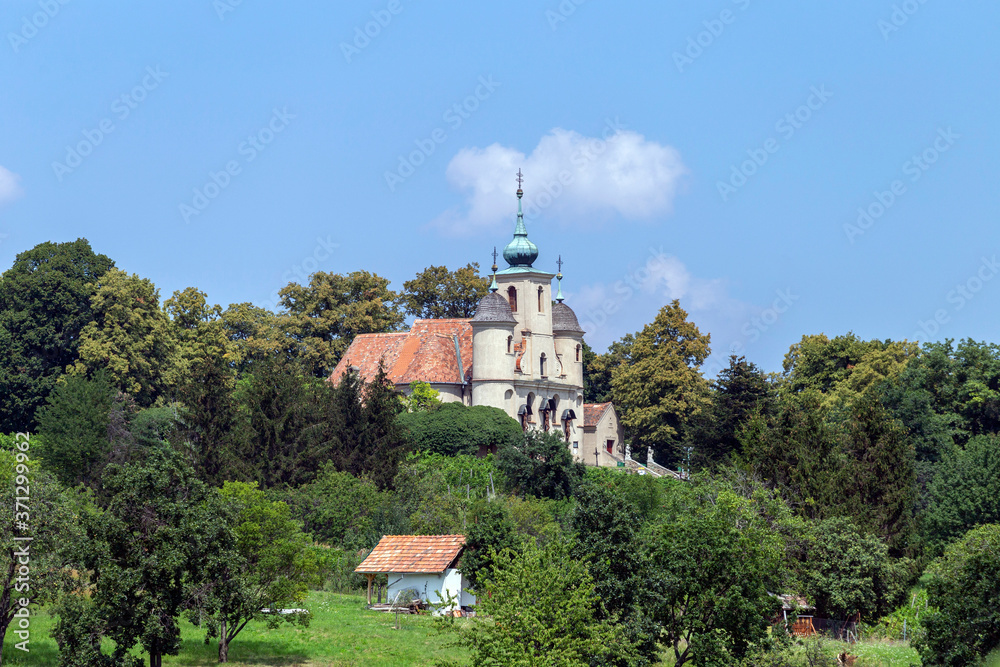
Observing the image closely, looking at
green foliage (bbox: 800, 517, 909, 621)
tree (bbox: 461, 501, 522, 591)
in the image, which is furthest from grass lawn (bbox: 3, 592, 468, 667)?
green foliage (bbox: 800, 517, 909, 621)

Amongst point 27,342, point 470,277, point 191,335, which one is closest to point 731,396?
point 470,277

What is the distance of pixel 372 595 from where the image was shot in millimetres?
46656

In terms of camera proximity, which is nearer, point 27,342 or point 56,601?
point 56,601

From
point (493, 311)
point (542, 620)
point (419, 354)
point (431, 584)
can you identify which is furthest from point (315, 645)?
point (419, 354)

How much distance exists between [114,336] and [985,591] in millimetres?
56759

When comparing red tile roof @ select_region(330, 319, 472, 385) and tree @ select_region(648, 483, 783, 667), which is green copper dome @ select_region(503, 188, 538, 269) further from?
tree @ select_region(648, 483, 783, 667)

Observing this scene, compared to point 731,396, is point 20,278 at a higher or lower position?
higher

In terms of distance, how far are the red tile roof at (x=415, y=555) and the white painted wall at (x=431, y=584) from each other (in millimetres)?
274

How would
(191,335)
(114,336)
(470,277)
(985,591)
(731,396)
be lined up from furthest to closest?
(470,277) < (191,335) < (114,336) < (731,396) < (985,591)

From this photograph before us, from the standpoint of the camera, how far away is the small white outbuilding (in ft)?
148

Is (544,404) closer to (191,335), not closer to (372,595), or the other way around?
(191,335)

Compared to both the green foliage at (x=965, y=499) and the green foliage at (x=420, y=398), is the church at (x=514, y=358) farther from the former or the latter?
the green foliage at (x=965, y=499)

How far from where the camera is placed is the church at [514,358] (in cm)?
7806

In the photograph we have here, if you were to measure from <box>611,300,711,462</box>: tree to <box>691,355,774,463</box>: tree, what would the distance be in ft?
37.8
